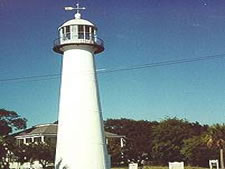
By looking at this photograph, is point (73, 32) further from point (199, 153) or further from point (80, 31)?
point (199, 153)

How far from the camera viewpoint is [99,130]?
30.7 m

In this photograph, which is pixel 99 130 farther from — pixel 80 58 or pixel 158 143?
Answer: pixel 158 143

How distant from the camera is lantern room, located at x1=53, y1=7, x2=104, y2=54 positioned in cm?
3081

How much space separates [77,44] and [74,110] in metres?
4.44

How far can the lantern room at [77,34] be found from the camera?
30.8m

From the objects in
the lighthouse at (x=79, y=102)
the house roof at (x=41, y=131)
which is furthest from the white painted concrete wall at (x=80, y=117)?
the house roof at (x=41, y=131)

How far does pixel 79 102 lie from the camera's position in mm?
30172

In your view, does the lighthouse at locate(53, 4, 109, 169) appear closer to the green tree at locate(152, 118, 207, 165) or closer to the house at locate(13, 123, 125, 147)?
the house at locate(13, 123, 125, 147)

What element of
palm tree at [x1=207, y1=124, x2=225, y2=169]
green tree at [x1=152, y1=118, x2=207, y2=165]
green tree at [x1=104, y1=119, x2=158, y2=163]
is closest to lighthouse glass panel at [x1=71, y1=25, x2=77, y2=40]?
palm tree at [x1=207, y1=124, x2=225, y2=169]

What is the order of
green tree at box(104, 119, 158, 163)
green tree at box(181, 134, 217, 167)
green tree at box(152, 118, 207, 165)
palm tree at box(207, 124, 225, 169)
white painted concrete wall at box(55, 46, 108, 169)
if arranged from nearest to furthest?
white painted concrete wall at box(55, 46, 108, 169)
palm tree at box(207, 124, 225, 169)
green tree at box(181, 134, 217, 167)
green tree at box(152, 118, 207, 165)
green tree at box(104, 119, 158, 163)

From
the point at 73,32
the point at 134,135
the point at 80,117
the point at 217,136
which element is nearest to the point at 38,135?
the point at 134,135

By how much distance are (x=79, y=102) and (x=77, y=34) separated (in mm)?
4672

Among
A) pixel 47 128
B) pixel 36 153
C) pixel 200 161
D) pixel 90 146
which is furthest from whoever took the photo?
pixel 47 128

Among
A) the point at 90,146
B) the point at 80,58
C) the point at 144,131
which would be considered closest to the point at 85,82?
the point at 80,58
